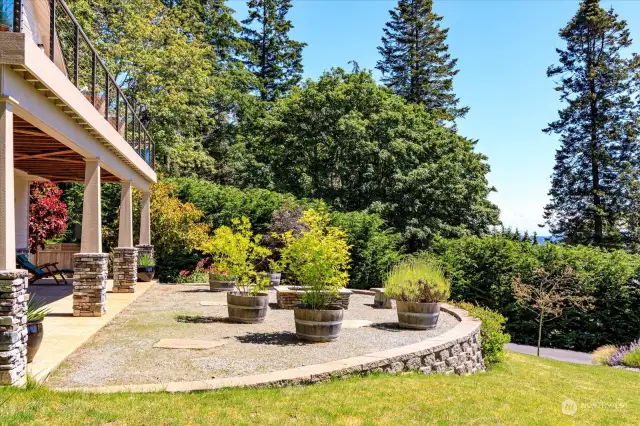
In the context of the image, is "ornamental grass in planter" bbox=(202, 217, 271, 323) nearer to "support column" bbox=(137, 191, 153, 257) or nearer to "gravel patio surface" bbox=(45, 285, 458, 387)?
"gravel patio surface" bbox=(45, 285, 458, 387)

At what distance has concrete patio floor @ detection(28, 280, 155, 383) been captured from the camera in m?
5.60

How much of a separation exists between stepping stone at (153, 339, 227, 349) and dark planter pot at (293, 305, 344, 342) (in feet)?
3.80

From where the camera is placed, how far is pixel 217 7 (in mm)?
33344

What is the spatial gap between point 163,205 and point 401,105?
13599 millimetres

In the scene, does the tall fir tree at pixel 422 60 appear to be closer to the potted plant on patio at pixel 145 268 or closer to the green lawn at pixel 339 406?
the potted plant on patio at pixel 145 268

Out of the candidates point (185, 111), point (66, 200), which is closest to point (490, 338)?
point (66, 200)

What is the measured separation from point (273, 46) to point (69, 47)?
2636 cm

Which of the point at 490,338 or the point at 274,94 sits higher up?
the point at 274,94

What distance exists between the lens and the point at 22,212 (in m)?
14.2

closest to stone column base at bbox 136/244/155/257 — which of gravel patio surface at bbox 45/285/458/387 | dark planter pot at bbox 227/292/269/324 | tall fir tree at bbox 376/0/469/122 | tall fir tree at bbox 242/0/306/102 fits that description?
gravel patio surface at bbox 45/285/458/387

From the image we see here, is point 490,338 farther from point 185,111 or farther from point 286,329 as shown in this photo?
point 185,111

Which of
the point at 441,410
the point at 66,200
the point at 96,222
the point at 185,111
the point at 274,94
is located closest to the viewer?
the point at 441,410

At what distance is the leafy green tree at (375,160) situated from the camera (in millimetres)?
23250

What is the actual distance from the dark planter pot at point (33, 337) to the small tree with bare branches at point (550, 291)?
11396mm
